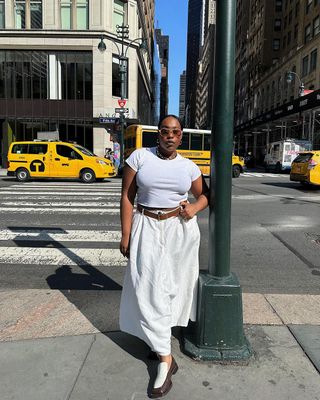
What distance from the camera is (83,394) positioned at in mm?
2637

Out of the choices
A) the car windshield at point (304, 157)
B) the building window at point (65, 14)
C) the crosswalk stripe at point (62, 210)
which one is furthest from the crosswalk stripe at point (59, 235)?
the building window at point (65, 14)

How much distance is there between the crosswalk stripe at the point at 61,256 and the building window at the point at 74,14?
31.3 meters

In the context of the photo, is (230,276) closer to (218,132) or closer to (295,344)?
(295,344)

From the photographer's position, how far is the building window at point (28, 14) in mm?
33438

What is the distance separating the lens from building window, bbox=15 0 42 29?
33438mm

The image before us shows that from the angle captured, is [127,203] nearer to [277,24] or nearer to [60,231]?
[60,231]

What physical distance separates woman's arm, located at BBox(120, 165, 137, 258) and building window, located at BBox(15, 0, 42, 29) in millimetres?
35116

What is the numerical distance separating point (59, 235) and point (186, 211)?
5.07 m

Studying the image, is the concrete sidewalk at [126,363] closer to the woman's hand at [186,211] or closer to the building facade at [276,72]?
the woman's hand at [186,211]

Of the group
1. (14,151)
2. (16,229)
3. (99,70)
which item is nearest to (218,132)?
(16,229)

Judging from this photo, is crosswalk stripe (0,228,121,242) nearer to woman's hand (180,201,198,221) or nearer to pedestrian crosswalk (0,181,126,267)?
pedestrian crosswalk (0,181,126,267)

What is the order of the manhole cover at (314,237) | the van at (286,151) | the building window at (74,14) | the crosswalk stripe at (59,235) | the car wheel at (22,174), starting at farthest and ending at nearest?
the building window at (74,14), the van at (286,151), the car wheel at (22,174), the manhole cover at (314,237), the crosswalk stripe at (59,235)

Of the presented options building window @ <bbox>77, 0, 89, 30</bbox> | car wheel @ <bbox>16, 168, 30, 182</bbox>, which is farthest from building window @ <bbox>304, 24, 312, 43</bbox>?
car wheel @ <bbox>16, 168, 30, 182</bbox>

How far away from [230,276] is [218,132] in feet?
3.75
